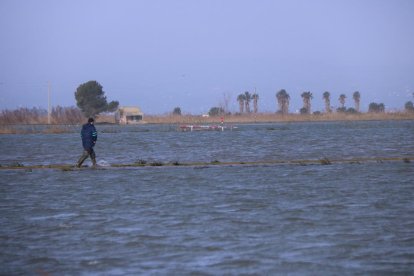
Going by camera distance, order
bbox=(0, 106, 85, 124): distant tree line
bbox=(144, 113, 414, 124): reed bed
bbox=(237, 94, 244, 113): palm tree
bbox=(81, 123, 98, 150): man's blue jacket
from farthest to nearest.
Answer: bbox=(237, 94, 244, 113): palm tree < bbox=(144, 113, 414, 124): reed bed < bbox=(0, 106, 85, 124): distant tree line < bbox=(81, 123, 98, 150): man's blue jacket

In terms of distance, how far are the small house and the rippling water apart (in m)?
105

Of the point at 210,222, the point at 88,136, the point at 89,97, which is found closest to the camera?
the point at 210,222

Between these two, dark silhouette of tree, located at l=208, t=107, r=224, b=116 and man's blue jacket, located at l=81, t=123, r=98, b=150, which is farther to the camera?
dark silhouette of tree, located at l=208, t=107, r=224, b=116

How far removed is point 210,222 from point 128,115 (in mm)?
118644

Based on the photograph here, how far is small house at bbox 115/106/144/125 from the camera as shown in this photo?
134 metres

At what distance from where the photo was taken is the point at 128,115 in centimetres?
13438

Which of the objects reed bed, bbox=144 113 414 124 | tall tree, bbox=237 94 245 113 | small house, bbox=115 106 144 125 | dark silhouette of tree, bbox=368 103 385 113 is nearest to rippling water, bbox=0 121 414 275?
small house, bbox=115 106 144 125

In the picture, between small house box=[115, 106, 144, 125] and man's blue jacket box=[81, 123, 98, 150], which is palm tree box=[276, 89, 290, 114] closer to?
small house box=[115, 106, 144, 125]

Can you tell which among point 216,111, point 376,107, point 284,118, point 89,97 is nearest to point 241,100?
point 216,111

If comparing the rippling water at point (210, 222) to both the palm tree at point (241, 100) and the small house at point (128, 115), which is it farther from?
the palm tree at point (241, 100)

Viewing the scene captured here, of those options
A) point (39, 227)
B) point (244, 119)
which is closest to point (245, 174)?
point (39, 227)

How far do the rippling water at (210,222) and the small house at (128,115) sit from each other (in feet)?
343

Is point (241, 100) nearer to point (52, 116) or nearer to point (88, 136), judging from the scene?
point (52, 116)

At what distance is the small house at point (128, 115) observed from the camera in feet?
438
